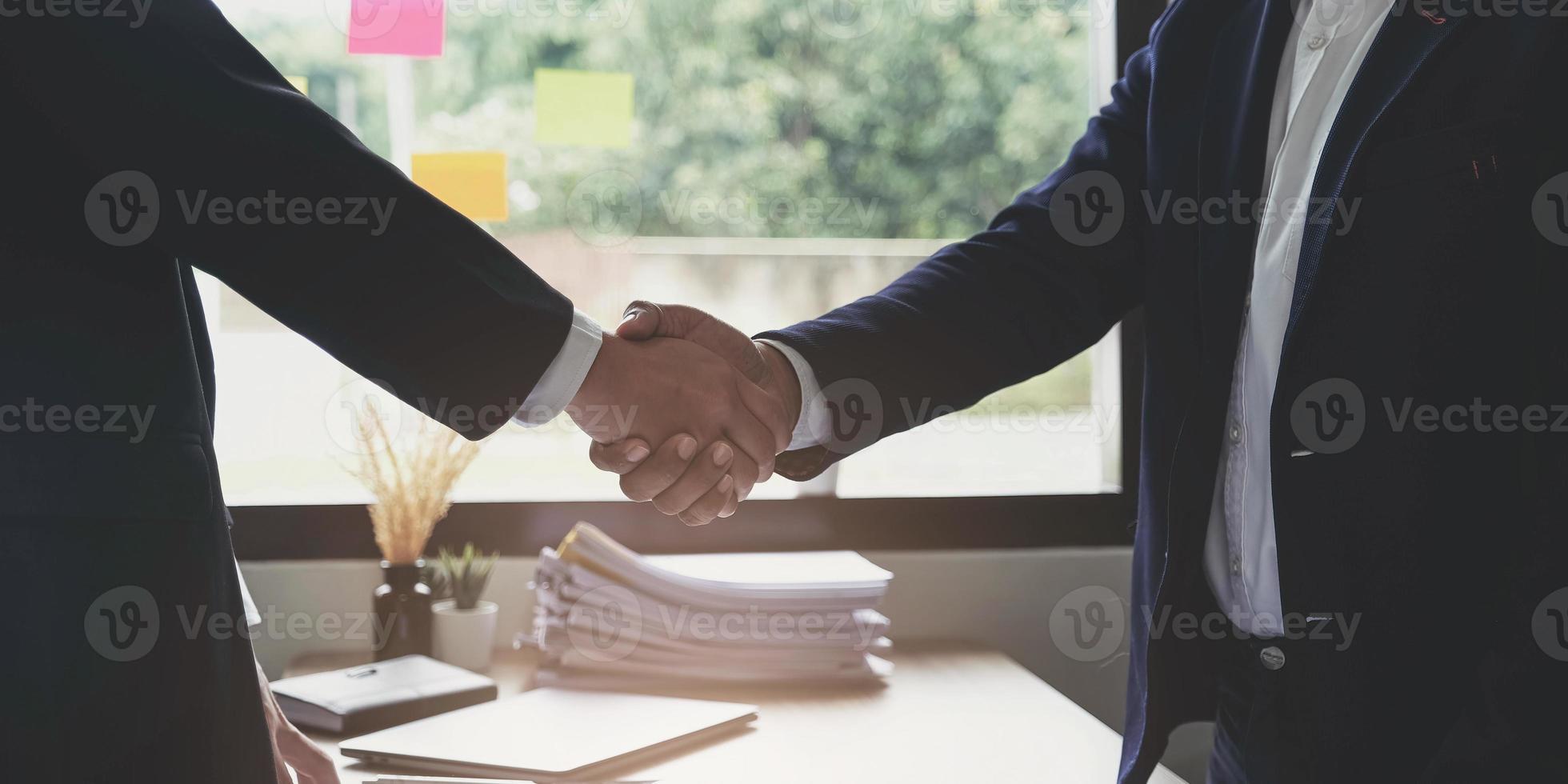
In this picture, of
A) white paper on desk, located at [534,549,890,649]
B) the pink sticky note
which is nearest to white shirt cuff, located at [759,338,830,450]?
white paper on desk, located at [534,549,890,649]

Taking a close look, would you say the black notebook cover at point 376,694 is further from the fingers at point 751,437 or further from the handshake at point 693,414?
the fingers at point 751,437

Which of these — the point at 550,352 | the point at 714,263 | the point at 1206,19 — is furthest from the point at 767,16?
the point at 550,352

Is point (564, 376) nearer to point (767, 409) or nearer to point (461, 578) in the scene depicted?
point (767, 409)

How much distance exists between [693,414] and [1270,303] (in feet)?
1.99

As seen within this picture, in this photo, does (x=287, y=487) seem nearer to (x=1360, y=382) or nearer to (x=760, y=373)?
(x=760, y=373)

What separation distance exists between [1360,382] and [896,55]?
2.38 metres

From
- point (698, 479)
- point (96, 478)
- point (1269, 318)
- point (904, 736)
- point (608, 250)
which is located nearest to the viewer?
point (96, 478)

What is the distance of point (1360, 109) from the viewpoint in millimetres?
942

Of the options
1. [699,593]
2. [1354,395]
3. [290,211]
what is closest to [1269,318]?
[1354,395]

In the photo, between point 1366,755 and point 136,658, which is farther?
point 1366,755

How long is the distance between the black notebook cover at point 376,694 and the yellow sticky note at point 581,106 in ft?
2.66

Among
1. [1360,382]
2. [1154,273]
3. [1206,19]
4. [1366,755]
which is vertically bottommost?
[1366,755]

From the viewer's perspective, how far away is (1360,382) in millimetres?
928

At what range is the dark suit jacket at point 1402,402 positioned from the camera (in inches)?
33.0
